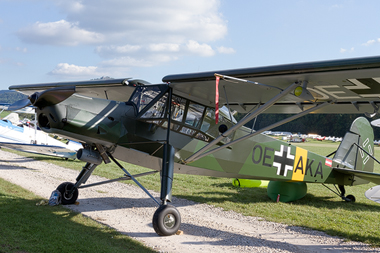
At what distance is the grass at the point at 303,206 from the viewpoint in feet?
21.0

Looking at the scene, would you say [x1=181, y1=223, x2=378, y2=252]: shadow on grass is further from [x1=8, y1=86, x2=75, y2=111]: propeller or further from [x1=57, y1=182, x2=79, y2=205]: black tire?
[x1=8, y1=86, x2=75, y2=111]: propeller

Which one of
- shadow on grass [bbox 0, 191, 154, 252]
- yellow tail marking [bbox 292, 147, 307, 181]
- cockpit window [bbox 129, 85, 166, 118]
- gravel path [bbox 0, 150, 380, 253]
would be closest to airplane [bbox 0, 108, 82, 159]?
gravel path [bbox 0, 150, 380, 253]

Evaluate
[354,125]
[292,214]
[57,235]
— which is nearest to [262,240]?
[292,214]

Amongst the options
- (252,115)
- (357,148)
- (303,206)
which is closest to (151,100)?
(252,115)

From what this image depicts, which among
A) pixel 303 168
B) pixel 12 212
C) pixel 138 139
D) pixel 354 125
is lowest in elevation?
pixel 12 212

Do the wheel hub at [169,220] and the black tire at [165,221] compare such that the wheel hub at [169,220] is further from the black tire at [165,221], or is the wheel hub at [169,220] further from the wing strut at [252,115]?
the wing strut at [252,115]

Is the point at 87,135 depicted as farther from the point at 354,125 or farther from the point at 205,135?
the point at 354,125

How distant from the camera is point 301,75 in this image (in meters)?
4.79

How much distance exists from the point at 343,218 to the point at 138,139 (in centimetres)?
486

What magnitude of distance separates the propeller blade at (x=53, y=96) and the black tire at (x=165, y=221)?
7.81ft

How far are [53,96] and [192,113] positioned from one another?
2.55 meters

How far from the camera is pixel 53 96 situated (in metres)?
5.06

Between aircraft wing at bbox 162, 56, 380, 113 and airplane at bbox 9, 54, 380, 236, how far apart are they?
0.01 meters

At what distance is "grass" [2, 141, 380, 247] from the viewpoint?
252 inches
